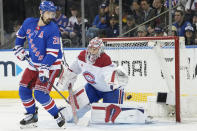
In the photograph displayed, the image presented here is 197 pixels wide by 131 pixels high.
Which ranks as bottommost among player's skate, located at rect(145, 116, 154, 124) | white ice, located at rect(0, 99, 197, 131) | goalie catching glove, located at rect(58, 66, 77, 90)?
white ice, located at rect(0, 99, 197, 131)

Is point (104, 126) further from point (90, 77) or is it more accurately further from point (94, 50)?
point (94, 50)

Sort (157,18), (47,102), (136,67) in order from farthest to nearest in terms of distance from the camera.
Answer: (157,18) → (136,67) → (47,102)

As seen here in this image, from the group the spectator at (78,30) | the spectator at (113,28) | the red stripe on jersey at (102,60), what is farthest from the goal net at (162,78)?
the spectator at (78,30)

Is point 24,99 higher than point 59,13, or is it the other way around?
point 59,13

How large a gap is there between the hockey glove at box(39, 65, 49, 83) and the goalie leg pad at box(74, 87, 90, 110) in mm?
525

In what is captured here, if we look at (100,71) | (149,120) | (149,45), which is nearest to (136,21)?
(149,45)

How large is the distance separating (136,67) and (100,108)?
62.6 inches

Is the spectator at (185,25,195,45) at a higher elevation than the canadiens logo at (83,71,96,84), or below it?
higher

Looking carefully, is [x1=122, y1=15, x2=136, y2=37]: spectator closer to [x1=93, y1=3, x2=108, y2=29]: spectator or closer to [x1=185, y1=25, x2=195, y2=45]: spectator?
[x1=93, y1=3, x2=108, y2=29]: spectator

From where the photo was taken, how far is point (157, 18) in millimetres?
7484

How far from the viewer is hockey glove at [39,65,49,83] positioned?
482 cm

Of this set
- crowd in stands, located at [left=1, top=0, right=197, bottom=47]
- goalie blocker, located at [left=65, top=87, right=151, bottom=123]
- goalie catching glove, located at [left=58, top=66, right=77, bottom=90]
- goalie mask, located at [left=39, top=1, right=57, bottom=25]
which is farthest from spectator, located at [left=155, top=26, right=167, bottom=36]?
goalie mask, located at [left=39, top=1, right=57, bottom=25]

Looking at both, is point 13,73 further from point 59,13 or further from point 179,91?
point 179,91

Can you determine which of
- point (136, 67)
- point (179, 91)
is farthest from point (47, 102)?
point (136, 67)
